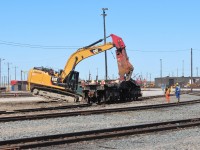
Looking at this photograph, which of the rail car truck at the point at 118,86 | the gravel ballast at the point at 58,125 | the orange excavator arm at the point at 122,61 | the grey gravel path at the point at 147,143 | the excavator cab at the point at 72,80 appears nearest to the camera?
the grey gravel path at the point at 147,143

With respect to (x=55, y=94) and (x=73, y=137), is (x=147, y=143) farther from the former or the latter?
(x=55, y=94)

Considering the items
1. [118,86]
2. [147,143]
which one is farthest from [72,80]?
[147,143]

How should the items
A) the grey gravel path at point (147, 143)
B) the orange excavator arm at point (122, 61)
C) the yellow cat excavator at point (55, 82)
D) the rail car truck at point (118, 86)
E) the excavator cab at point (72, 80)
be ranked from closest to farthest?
1. the grey gravel path at point (147, 143)
2. the yellow cat excavator at point (55, 82)
3. the excavator cab at point (72, 80)
4. the rail car truck at point (118, 86)
5. the orange excavator arm at point (122, 61)

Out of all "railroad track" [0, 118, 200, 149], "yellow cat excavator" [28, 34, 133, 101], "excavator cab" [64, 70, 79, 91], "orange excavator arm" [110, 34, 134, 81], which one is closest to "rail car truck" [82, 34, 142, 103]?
"orange excavator arm" [110, 34, 134, 81]

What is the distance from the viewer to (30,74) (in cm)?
3203

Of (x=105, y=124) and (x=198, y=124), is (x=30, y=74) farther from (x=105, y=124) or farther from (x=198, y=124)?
(x=198, y=124)

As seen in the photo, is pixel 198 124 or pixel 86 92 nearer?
pixel 198 124

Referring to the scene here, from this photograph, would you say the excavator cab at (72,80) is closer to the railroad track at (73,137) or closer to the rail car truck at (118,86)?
the rail car truck at (118,86)

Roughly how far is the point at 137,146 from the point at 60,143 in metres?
2.15

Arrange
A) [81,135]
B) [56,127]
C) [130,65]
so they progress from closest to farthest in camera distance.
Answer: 1. [81,135]
2. [56,127]
3. [130,65]

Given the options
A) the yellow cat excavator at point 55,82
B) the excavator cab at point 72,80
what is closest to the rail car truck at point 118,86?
the excavator cab at point 72,80

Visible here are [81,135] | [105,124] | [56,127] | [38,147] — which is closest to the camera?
[38,147]

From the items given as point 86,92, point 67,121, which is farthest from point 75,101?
point 67,121

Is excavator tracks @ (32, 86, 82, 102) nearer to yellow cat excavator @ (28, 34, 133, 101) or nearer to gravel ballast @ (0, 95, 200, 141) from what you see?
yellow cat excavator @ (28, 34, 133, 101)
